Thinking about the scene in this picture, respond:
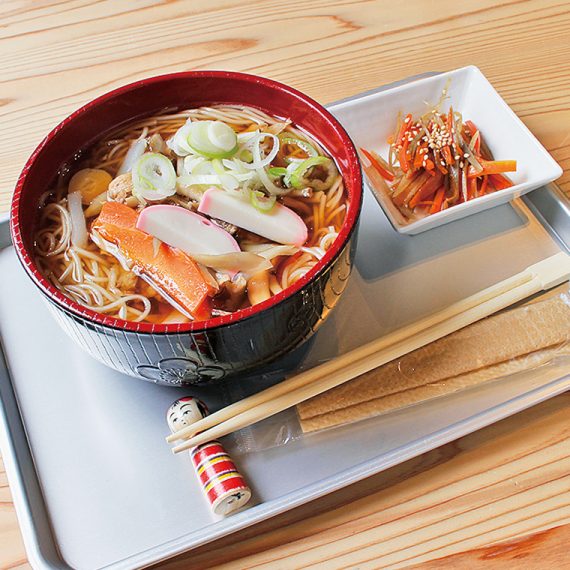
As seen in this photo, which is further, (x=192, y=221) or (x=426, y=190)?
(x=426, y=190)

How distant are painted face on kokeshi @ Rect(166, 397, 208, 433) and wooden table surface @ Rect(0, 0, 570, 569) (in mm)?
173

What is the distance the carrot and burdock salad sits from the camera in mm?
1369

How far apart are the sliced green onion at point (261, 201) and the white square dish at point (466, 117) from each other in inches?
12.1

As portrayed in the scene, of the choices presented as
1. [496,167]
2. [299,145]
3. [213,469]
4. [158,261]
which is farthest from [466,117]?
[213,469]

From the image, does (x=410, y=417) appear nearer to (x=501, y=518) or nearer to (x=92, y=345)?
(x=501, y=518)

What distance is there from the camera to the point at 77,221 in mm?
1070

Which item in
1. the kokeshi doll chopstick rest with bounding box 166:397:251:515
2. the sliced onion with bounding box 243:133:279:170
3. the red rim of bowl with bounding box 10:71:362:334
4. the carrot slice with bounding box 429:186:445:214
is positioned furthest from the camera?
the carrot slice with bounding box 429:186:445:214

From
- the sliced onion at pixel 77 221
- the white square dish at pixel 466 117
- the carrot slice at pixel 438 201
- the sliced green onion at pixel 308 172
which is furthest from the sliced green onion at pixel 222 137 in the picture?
the carrot slice at pixel 438 201

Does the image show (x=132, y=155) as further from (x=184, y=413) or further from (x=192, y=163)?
(x=184, y=413)

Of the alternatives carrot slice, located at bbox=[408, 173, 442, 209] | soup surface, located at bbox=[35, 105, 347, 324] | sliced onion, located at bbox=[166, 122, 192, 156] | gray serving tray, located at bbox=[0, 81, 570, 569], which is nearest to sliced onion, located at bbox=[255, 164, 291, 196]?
soup surface, located at bbox=[35, 105, 347, 324]

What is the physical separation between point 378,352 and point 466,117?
2.18 ft

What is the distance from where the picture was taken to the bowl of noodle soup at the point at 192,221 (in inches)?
36.5

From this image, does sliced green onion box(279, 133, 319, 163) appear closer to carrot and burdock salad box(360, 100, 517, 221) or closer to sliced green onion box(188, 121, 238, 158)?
sliced green onion box(188, 121, 238, 158)

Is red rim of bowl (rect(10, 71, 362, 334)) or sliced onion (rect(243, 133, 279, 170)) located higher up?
→ sliced onion (rect(243, 133, 279, 170))
